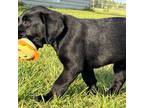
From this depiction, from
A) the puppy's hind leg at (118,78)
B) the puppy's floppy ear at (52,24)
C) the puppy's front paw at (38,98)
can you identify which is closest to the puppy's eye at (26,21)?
the puppy's floppy ear at (52,24)

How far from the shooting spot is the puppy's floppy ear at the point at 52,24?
337 cm

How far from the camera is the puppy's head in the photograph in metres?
3.38

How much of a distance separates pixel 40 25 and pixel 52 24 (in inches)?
4.4

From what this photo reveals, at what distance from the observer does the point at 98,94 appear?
3637 mm

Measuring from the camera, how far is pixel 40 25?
3.43m

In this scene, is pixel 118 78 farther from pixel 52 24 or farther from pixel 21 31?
pixel 21 31

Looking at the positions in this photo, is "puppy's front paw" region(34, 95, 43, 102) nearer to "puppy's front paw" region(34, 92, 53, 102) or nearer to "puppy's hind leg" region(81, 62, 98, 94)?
"puppy's front paw" region(34, 92, 53, 102)

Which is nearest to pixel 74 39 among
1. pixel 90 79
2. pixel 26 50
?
pixel 26 50
